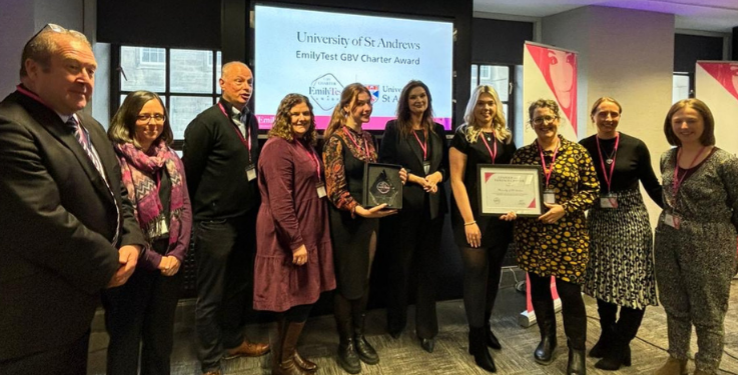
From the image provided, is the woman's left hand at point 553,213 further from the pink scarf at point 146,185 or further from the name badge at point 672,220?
the pink scarf at point 146,185

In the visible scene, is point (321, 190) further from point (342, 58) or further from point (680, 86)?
point (680, 86)

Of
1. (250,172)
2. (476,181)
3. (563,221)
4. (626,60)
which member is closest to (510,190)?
(476,181)

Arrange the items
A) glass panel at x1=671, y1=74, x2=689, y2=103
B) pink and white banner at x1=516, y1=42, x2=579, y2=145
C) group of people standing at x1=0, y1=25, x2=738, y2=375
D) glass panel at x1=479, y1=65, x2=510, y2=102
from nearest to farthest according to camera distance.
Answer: group of people standing at x1=0, y1=25, x2=738, y2=375 < pink and white banner at x1=516, y1=42, x2=579, y2=145 < glass panel at x1=479, y1=65, x2=510, y2=102 < glass panel at x1=671, y1=74, x2=689, y2=103

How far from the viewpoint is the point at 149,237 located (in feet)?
5.63

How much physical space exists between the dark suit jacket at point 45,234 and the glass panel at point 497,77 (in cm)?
420

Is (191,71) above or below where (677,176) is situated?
above

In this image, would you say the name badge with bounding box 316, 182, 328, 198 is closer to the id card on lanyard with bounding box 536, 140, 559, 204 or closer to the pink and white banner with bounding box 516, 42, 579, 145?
the id card on lanyard with bounding box 536, 140, 559, 204

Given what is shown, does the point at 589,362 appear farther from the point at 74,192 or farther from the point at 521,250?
the point at 74,192

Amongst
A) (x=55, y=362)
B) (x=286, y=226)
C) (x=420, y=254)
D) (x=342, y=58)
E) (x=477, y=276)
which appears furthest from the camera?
(x=342, y=58)

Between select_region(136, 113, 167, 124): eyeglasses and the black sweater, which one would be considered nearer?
select_region(136, 113, 167, 124): eyeglasses

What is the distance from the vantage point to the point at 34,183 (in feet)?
3.74

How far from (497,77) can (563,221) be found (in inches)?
117

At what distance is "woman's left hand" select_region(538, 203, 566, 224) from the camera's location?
2.16 metres

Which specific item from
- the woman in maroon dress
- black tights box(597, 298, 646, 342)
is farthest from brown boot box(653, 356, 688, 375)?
the woman in maroon dress
